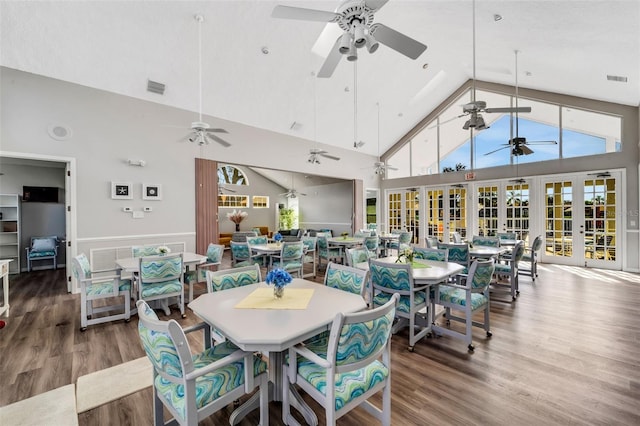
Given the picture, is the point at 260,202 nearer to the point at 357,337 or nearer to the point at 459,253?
the point at 459,253

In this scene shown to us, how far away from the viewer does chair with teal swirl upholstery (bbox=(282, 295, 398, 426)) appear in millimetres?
1333

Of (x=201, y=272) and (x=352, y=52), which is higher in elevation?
(x=352, y=52)

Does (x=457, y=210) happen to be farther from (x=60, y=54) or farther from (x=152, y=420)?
(x=60, y=54)

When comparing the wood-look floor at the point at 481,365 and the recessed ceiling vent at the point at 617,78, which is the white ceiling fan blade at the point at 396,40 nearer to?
the wood-look floor at the point at 481,365

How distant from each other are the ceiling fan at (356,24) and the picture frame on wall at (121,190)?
443cm

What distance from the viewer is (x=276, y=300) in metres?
1.96

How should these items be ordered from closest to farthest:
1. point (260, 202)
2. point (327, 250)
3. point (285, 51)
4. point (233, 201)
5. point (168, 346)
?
point (168, 346)
point (285, 51)
point (327, 250)
point (233, 201)
point (260, 202)

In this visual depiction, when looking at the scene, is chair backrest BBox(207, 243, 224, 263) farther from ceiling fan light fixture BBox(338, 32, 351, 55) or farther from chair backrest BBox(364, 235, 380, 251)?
ceiling fan light fixture BBox(338, 32, 351, 55)

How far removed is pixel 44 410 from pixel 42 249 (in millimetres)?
6461

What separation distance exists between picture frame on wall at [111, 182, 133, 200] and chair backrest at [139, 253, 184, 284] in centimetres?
241

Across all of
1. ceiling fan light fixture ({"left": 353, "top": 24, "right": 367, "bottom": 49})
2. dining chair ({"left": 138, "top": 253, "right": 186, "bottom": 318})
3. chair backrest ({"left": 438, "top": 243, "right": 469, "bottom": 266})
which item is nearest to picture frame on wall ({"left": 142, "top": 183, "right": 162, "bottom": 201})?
dining chair ({"left": 138, "top": 253, "right": 186, "bottom": 318})

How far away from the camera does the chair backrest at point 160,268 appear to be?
10.7 ft

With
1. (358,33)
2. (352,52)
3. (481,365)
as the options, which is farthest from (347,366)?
(352,52)

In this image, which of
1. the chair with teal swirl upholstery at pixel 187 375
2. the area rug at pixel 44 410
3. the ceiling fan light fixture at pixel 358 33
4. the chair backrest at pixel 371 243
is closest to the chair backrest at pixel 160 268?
the area rug at pixel 44 410
